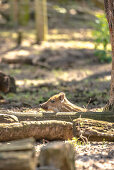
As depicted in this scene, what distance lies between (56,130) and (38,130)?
1.04 ft

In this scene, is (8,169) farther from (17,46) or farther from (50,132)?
(17,46)

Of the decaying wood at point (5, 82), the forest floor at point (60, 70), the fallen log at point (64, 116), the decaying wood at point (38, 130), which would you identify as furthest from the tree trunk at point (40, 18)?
the decaying wood at point (38, 130)

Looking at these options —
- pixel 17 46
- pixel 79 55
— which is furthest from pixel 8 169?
pixel 17 46

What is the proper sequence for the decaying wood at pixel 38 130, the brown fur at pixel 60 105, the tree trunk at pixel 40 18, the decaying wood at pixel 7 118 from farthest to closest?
the tree trunk at pixel 40 18
the brown fur at pixel 60 105
the decaying wood at pixel 7 118
the decaying wood at pixel 38 130

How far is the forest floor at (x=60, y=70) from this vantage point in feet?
26.9

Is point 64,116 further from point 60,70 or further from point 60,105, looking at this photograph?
point 60,70

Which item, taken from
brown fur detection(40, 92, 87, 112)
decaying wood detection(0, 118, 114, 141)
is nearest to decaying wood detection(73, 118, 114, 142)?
decaying wood detection(0, 118, 114, 141)

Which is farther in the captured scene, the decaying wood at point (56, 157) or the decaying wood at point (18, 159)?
the decaying wood at point (56, 157)

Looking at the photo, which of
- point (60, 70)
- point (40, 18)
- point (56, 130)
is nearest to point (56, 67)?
point (60, 70)

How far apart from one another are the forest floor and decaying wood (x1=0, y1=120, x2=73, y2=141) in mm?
575

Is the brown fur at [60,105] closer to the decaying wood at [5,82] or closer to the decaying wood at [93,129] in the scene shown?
the decaying wood at [93,129]

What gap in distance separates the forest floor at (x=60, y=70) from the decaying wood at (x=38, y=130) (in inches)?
22.7

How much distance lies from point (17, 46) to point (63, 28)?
265 inches

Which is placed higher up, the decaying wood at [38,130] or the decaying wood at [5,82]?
the decaying wood at [5,82]
